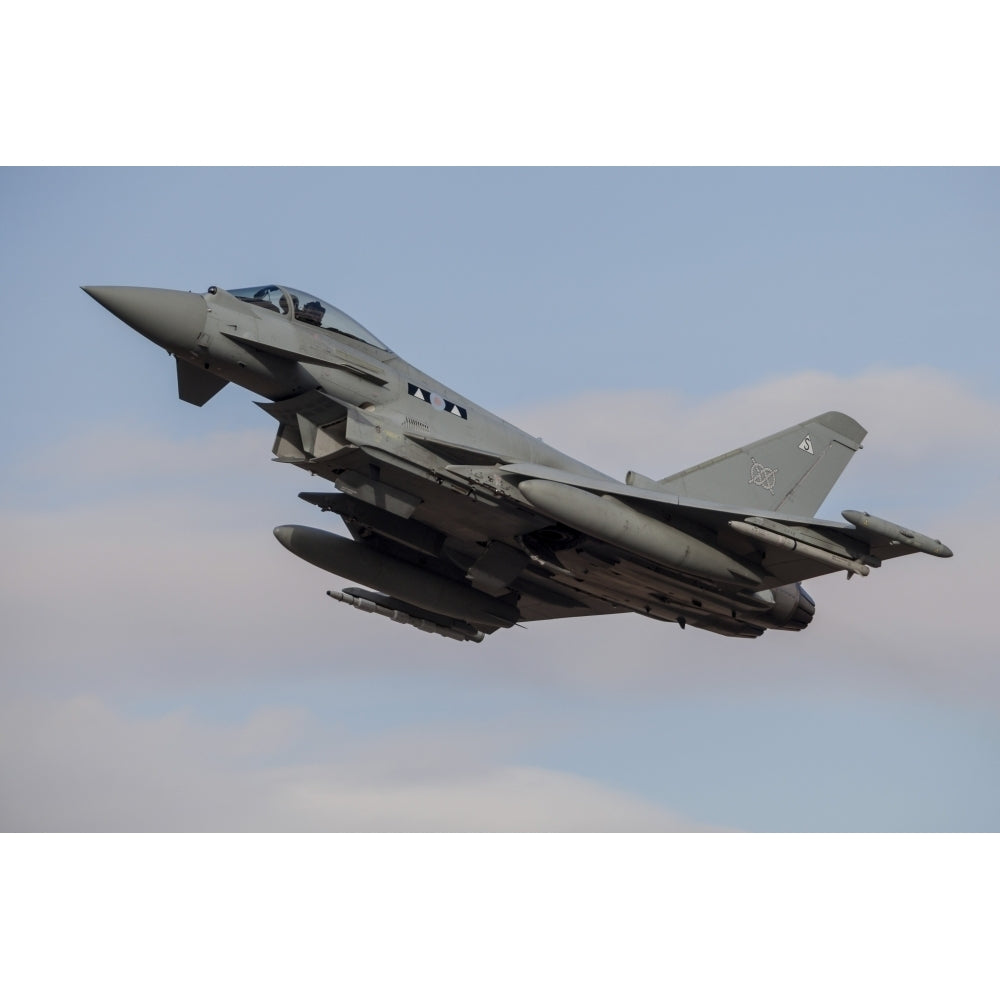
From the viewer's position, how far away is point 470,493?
24.1 m

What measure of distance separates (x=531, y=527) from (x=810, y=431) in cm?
667

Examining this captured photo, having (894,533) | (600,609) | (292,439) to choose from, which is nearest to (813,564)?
(894,533)

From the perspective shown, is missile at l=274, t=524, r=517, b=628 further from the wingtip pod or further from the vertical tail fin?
the wingtip pod

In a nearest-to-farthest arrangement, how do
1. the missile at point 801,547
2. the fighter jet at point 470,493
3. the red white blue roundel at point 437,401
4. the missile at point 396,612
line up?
the fighter jet at point 470,493, the missile at point 801,547, the red white blue roundel at point 437,401, the missile at point 396,612

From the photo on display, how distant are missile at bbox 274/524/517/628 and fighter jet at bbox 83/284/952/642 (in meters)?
0.05

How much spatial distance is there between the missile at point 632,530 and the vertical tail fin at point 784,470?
2.65 m

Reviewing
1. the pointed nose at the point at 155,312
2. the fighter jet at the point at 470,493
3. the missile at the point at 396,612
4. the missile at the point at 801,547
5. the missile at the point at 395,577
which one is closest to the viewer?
the pointed nose at the point at 155,312

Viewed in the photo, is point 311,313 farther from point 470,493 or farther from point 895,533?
point 895,533

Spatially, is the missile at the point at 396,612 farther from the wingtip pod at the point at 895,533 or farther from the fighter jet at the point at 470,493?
the wingtip pod at the point at 895,533

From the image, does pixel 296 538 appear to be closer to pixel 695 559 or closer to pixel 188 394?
pixel 188 394

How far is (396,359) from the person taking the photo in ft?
82.2

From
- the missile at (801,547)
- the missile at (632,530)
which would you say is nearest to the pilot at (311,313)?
the missile at (632,530)

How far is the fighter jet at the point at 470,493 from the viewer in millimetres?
23438

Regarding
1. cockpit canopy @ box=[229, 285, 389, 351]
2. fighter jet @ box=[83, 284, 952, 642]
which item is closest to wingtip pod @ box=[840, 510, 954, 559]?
fighter jet @ box=[83, 284, 952, 642]
